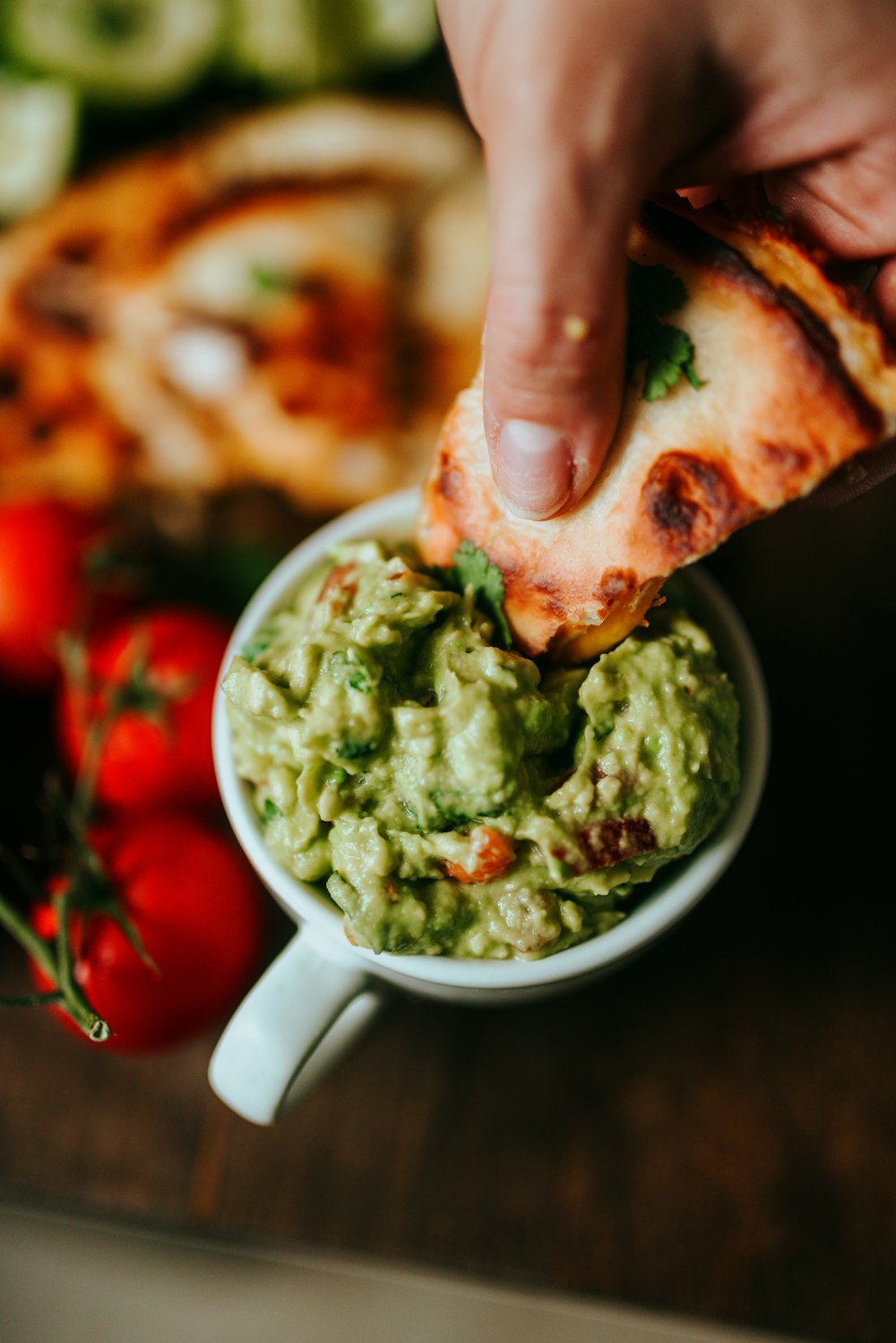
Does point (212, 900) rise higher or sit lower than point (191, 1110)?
higher

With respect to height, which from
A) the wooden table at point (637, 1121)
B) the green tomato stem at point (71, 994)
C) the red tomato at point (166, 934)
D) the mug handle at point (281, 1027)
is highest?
the mug handle at point (281, 1027)

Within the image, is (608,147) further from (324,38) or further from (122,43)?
(122,43)

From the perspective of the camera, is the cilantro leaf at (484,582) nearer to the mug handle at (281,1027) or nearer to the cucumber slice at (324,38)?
the mug handle at (281,1027)

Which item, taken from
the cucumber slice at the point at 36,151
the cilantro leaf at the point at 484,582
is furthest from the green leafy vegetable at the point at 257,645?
the cucumber slice at the point at 36,151

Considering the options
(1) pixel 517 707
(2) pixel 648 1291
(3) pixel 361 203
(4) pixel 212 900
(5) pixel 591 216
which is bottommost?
(2) pixel 648 1291

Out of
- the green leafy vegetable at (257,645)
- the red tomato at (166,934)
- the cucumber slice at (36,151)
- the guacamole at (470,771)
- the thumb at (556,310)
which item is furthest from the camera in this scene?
the cucumber slice at (36,151)

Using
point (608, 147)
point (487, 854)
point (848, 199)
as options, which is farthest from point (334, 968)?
point (848, 199)

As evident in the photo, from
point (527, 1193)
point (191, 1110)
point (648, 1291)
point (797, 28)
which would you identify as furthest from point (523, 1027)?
point (797, 28)

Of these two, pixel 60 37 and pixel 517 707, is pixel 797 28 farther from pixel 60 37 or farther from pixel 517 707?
pixel 60 37
